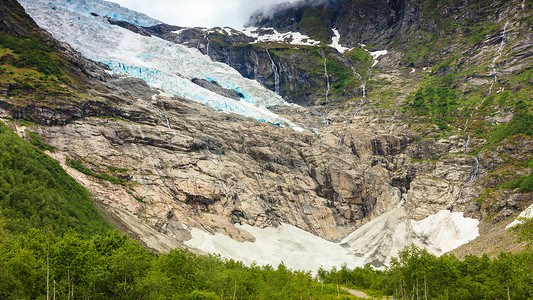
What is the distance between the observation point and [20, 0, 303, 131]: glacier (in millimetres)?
160625

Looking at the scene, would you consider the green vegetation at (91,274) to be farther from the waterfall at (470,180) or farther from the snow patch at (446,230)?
the waterfall at (470,180)

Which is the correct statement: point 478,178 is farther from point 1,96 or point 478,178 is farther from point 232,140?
point 1,96

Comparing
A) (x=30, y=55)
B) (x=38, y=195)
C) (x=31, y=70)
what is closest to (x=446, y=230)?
(x=38, y=195)

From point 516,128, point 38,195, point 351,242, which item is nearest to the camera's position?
point 38,195

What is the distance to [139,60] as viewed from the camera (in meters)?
178

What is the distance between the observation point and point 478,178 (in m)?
116

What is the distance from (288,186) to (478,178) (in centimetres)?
6215

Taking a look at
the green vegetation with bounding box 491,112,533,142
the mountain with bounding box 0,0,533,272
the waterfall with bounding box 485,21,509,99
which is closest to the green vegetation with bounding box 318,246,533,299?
the mountain with bounding box 0,0,533,272

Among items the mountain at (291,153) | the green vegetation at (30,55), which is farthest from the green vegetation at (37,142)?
the green vegetation at (30,55)

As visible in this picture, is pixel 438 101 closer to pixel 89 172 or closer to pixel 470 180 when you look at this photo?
pixel 470 180

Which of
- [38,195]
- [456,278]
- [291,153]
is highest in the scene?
[38,195]

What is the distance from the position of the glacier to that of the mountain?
1.15 m

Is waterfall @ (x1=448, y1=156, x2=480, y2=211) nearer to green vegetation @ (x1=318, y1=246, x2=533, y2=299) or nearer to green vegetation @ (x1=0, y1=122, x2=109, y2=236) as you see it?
green vegetation @ (x1=318, y1=246, x2=533, y2=299)

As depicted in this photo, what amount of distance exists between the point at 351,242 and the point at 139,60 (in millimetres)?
134127
